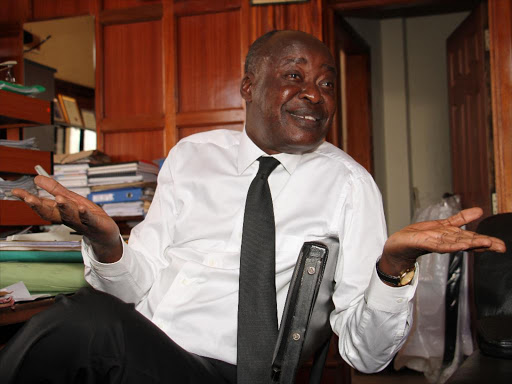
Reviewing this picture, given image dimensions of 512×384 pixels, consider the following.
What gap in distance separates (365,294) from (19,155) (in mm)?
1280

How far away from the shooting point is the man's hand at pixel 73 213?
3.49 feet

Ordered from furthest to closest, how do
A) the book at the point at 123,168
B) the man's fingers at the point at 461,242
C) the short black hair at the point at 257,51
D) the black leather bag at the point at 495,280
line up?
the book at the point at 123,168 < the short black hair at the point at 257,51 < the black leather bag at the point at 495,280 < the man's fingers at the point at 461,242

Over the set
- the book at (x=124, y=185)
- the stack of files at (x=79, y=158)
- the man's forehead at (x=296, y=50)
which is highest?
the man's forehead at (x=296, y=50)

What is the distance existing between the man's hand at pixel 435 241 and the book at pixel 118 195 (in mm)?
1868

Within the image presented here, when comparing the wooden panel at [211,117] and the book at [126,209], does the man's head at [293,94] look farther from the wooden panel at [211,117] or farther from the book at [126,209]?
the wooden panel at [211,117]

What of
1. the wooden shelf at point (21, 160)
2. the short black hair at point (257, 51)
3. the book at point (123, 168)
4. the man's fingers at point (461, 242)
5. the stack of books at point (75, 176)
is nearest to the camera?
the man's fingers at point (461, 242)

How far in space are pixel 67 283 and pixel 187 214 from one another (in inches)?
14.2

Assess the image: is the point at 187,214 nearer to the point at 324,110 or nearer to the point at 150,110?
the point at 324,110

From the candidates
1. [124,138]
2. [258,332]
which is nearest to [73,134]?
[124,138]

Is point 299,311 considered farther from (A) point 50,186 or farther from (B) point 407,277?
(A) point 50,186

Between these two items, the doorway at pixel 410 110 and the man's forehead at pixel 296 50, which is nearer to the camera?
the man's forehead at pixel 296 50

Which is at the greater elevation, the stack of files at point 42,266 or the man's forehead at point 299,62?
the man's forehead at point 299,62

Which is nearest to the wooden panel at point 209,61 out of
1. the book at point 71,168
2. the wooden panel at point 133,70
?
the wooden panel at point 133,70

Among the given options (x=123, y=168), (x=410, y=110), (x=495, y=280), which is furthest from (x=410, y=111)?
(x=495, y=280)
